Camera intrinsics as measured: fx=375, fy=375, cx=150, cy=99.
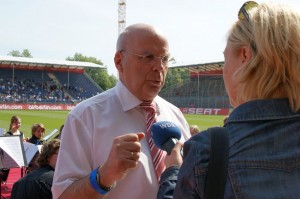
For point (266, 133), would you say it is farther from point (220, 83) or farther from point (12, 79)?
point (12, 79)

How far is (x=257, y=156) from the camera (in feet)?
4.32

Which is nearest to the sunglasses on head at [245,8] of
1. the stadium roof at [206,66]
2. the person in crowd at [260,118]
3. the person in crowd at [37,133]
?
the person in crowd at [260,118]

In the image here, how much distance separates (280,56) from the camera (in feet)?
4.61

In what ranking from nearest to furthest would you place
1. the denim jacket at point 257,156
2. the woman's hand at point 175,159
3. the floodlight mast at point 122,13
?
1. the denim jacket at point 257,156
2. the woman's hand at point 175,159
3. the floodlight mast at point 122,13

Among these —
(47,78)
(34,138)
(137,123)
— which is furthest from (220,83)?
(137,123)

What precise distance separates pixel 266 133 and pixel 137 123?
1302mm

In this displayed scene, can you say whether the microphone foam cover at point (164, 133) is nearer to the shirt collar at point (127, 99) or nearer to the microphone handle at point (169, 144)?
the microphone handle at point (169, 144)

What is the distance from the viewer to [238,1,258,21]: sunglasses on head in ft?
5.02

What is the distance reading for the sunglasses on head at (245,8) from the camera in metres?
1.53

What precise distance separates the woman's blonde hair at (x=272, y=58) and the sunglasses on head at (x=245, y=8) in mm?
44

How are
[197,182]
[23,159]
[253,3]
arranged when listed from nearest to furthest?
[197,182] → [253,3] → [23,159]

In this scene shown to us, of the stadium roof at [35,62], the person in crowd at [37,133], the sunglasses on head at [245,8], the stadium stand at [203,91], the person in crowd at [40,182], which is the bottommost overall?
the stadium stand at [203,91]

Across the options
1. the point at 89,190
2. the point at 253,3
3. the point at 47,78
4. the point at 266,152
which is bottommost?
Answer: the point at 47,78

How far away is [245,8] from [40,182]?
4.20 metres
